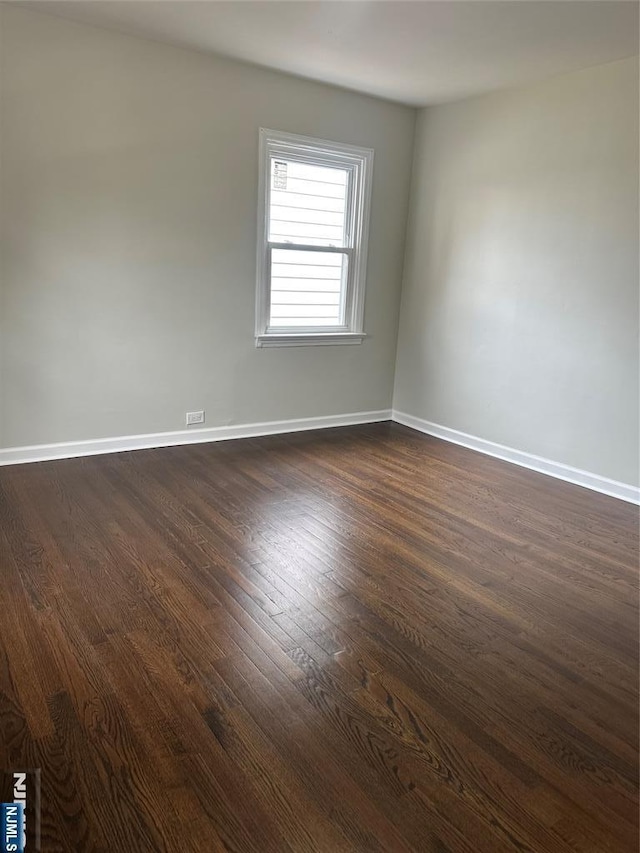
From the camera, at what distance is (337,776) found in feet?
5.50

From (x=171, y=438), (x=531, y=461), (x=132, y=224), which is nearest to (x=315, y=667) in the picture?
(x=171, y=438)

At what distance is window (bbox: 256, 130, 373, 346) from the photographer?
457 cm

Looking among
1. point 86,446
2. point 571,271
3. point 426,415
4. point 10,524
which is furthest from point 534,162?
point 10,524

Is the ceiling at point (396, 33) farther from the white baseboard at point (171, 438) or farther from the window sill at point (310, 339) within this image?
the white baseboard at point (171, 438)

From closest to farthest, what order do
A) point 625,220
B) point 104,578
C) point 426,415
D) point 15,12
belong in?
point 104,578, point 15,12, point 625,220, point 426,415

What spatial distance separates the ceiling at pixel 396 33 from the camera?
3037 mm

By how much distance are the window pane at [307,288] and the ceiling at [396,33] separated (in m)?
1.28

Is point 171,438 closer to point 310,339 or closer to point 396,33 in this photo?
point 310,339

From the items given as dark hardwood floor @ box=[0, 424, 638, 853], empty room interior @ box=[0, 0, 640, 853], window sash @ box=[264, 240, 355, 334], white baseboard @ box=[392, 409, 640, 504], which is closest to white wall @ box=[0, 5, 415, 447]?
empty room interior @ box=[0, 0, 640, 853]

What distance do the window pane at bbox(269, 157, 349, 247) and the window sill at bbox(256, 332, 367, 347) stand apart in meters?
0.71

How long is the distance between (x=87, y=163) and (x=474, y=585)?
10.9 feet

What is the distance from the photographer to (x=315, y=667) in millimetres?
2119

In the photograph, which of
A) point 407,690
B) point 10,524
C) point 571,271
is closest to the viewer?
point 407,690

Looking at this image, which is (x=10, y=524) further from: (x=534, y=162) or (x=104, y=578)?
(x=534, y=162)
